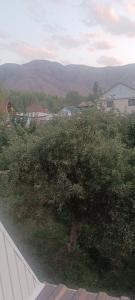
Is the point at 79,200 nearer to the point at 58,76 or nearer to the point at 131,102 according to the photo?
the point at 131,102

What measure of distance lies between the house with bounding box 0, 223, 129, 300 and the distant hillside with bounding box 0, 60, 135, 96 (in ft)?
471

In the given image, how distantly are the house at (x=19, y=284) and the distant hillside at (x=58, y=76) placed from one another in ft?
471

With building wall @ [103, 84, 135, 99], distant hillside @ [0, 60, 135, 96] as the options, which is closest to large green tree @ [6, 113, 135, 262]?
building wall @ [103, 84, 135, 99]

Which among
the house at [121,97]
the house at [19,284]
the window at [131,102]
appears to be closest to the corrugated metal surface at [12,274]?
the house at [19,284]

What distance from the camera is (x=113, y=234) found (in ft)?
25.3

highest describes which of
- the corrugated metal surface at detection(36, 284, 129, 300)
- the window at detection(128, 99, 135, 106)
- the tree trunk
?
the corrugated metal surface at detection(36, 284, 129, 300)

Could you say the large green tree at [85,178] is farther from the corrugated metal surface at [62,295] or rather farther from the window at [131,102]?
the window at [131,102]

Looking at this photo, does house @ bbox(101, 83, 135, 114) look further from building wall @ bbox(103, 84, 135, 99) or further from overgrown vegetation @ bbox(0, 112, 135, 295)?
overgrown vegetation @ bbox(0, 112, 135, 295)

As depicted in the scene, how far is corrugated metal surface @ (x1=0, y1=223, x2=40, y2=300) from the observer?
7.89 feet

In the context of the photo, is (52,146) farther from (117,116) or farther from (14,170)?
(117,116)

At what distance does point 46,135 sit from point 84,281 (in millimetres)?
3366

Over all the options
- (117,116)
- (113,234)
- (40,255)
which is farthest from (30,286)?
(117,116)

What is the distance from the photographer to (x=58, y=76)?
6668 inches

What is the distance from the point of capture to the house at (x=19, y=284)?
242cm
